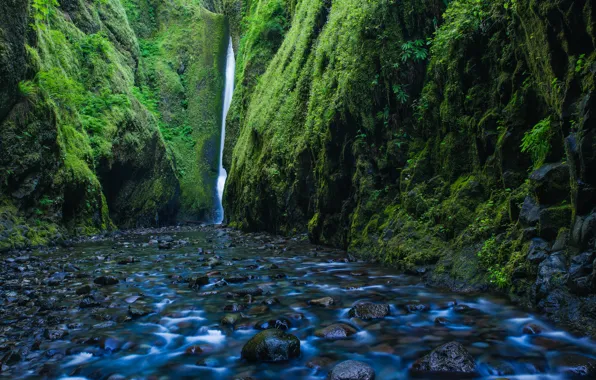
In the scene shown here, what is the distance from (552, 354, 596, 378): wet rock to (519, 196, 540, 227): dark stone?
1.68 meters

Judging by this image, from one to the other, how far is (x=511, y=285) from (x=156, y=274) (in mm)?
5692

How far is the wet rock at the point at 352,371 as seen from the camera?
3.12 meters

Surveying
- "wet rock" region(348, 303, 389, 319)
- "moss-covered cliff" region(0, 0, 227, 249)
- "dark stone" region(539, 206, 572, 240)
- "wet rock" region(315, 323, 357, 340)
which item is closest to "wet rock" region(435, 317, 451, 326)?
"wet rock" region(348, 303, 389, 319)

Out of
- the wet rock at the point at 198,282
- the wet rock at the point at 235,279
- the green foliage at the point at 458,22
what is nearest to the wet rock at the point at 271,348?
the wet rock at the point at 198,282

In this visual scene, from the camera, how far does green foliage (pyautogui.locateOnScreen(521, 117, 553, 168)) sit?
4.64 metres

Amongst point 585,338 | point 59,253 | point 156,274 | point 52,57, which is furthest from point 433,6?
point 52,57

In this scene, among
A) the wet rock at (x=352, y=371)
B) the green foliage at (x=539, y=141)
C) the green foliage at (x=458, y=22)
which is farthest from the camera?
the green foliage at (x=458, y=22)

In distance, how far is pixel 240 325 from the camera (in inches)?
174

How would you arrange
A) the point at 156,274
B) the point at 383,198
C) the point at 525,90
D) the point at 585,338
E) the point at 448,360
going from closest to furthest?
the point at 448,360
the point at 585,338
the point at 525,90
the point at 156,274
the point at 383,198

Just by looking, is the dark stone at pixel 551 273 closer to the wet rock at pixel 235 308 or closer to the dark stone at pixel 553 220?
the dark stone at pixel 553 220

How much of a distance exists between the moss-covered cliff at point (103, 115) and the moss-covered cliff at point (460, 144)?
25.6ft

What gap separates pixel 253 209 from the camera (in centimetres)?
1672

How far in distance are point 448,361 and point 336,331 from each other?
117 centimetres

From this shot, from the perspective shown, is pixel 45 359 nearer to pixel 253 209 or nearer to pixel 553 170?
pixel 553 170
